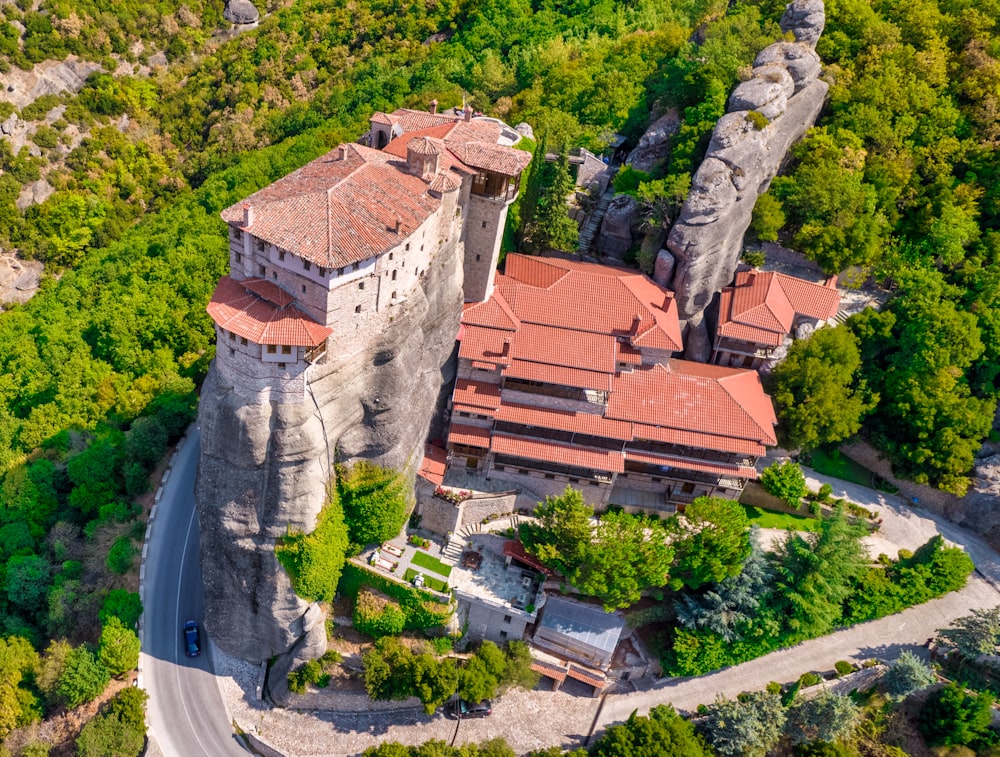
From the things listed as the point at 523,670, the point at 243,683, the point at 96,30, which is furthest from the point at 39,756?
the point at 96,30

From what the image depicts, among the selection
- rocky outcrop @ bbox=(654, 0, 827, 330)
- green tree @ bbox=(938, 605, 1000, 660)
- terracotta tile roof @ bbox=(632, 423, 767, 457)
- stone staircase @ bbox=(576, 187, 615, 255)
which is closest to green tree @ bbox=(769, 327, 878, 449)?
terracotta tile roof @ bbox=(632, 423, 767, 457)

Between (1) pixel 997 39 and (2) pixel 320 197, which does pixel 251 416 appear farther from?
(1) pixel 997 39

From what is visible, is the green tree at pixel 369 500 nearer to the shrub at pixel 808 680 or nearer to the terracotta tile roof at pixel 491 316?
the terracotta tile roof at pixel 491 316

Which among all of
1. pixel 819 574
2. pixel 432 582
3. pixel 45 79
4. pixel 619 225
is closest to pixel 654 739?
pixel 819 574

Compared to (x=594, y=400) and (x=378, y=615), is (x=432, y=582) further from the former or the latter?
(x=594, y=400)

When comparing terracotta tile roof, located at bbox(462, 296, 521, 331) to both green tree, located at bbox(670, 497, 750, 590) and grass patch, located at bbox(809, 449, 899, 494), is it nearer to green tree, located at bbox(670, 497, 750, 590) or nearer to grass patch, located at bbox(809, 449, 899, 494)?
green tree, located at bbox(670, 497, 750, 590)

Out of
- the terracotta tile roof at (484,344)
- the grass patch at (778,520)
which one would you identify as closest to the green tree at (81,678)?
the terracotta tile roof at (484,344)
